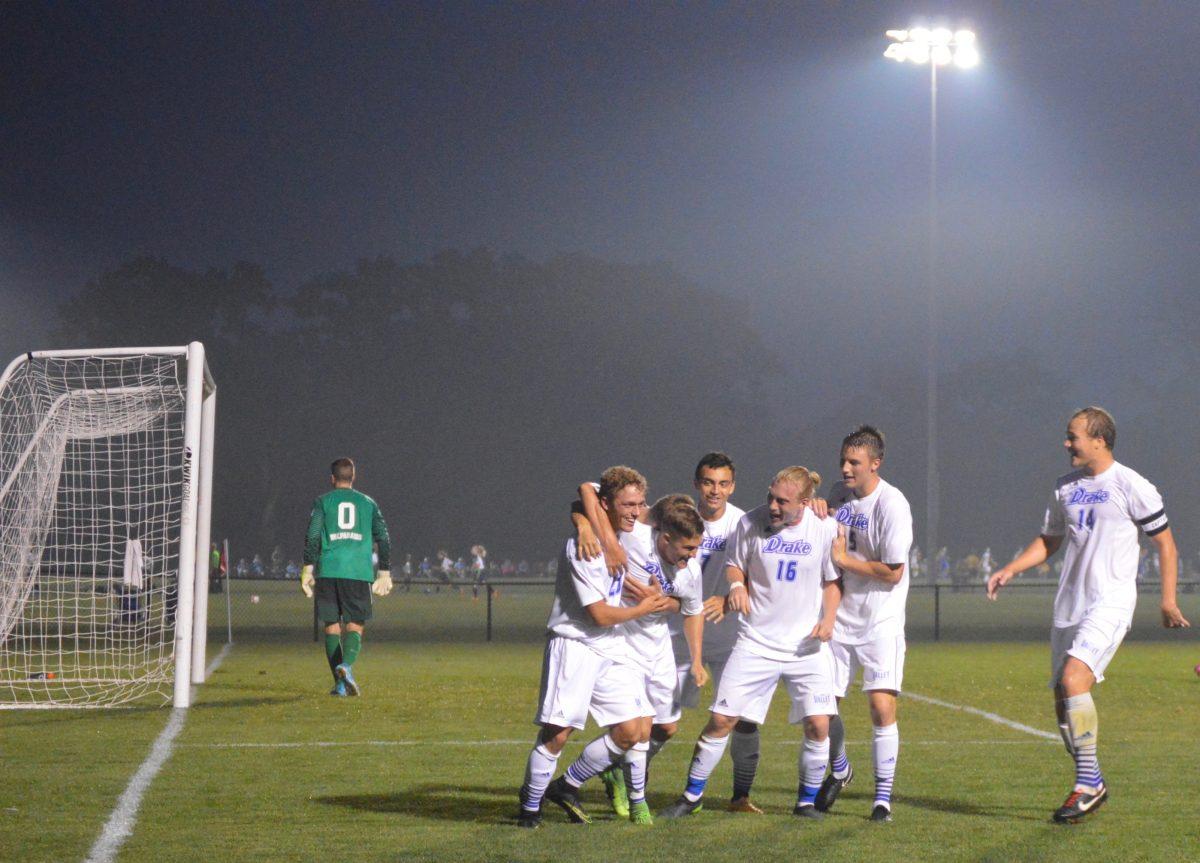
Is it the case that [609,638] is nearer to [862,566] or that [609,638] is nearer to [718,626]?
[718,626]

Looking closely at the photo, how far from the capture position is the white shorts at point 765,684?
24.8ft

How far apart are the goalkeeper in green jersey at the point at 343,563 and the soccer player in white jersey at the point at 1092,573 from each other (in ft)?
23.7

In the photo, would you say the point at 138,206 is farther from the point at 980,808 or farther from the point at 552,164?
the point at 980,808

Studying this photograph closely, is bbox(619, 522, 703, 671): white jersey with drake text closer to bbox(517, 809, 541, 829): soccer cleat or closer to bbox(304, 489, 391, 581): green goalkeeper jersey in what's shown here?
bbox(517, 809, 541, 829): soccer cleat

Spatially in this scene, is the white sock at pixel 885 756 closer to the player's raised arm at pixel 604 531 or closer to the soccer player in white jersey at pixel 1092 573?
the soccer player in white jersey at pixel 1092 573

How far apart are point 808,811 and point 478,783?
2.08 metres

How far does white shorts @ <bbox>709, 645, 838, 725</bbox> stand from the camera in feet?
24.8

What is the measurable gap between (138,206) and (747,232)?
112 ft

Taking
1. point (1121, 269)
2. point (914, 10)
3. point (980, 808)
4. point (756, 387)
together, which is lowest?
point (980, 808)

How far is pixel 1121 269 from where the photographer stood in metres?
90.9

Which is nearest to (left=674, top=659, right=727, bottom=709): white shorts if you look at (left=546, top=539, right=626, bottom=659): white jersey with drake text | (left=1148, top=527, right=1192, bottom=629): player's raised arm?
(left=546, top=539, right=626, bottom=659): white jersey with drake text

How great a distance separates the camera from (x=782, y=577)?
297 inches

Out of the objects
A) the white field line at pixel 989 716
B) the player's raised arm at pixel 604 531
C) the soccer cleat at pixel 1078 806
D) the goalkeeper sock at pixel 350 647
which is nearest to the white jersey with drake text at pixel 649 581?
the player's raised arm at pixel 604 531

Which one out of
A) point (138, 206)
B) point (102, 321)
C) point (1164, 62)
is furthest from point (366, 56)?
point (1164, 62)
